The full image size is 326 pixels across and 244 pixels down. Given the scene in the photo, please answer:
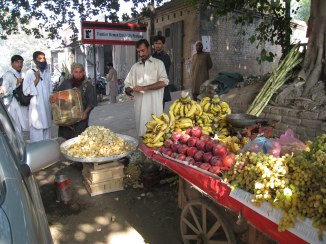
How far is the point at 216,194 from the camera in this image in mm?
2369

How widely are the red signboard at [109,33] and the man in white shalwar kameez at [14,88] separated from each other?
219cm

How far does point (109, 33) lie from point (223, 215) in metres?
6.40

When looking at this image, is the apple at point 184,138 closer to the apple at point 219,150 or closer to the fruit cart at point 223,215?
the fruit cart at point 223,215

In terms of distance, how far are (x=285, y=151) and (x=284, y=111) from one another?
366cm

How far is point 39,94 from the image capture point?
5.25m

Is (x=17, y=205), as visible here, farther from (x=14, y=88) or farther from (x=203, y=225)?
(x=14, y=88)

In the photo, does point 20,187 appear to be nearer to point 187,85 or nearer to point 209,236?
point 209,236

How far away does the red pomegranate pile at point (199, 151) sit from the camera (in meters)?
2.52

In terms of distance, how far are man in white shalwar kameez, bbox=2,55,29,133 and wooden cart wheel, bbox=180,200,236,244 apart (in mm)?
3869

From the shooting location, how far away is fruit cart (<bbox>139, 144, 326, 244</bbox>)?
1908mm

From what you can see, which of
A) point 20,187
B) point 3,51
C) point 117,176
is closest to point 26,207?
point 20,187

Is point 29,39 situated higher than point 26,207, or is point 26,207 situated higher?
point 29,39

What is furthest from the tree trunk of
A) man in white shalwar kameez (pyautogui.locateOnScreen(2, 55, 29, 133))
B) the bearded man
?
man in white shalwar kameez (pyautogui.locateOnScreen(2, 55, 29, 133))

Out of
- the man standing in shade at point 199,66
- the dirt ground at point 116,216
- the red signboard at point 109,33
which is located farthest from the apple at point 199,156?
the man standing in shade at point 199,66
